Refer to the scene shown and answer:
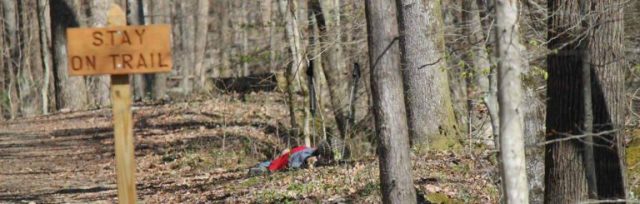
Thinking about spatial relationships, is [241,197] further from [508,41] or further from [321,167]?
[508,41]

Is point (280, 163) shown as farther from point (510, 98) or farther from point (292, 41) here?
point (510, 98)

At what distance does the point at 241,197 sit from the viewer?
12906 millimetres

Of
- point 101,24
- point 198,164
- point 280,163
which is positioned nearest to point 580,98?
point 280,163

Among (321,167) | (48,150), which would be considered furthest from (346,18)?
(48,150)

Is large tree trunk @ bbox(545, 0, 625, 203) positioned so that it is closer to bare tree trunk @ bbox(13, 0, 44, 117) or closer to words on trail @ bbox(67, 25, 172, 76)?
words on trail @ bbox(67, 25, 172, 76)

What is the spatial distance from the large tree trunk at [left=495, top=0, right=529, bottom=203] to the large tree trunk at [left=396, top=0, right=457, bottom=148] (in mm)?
6209

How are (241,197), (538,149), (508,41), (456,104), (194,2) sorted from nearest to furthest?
(508,41) → (538,149) → (241,197) → (456,104) → (194,2)

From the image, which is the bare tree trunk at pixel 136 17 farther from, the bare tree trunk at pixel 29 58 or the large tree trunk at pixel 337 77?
the large tree trunk at pixel 337 77

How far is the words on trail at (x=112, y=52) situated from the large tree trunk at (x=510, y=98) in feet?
7.96

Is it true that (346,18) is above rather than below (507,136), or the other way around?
above

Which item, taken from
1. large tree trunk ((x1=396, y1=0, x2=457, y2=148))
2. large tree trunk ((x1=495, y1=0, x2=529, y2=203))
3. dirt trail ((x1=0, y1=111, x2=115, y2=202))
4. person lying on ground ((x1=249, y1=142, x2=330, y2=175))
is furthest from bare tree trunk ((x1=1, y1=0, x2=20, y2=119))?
large tree trunk ((x1=495, y1=0, x2=529, y2=203))

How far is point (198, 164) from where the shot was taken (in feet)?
57.2

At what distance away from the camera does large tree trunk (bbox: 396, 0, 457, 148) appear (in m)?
14.0

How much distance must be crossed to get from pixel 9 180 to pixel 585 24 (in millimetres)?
10783
